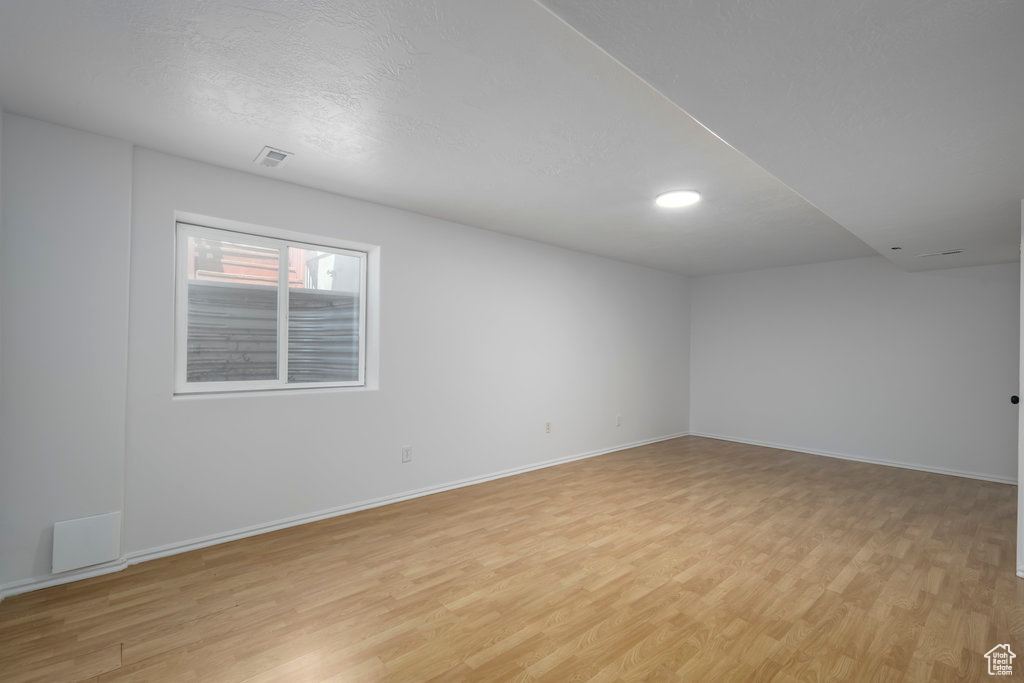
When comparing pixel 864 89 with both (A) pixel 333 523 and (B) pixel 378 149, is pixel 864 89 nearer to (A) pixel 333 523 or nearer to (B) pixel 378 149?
(B) pixel 378 149

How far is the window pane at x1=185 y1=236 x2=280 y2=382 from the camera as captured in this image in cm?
323

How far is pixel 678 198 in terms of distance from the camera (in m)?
3.52

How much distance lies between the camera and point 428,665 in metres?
1.92

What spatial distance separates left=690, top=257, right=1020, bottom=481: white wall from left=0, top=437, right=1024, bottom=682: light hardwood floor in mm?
1531

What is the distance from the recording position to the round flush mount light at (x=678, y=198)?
3.45 m

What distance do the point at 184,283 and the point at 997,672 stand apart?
4.83 meters

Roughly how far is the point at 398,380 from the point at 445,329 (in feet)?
2.23

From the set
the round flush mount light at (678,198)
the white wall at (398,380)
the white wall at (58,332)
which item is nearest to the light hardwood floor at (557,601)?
the white wall at (398,380)

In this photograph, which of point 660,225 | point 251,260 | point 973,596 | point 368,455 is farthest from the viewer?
point 660,225

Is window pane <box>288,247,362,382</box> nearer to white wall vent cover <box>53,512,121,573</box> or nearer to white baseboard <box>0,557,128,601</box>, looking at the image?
white wall vent cover <box>53,512,121,573</box>

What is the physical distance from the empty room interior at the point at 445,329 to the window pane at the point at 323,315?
0.03 meters

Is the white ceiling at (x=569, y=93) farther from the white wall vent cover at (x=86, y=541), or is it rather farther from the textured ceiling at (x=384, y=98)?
the white wall vent cover at (x=86, y=541)

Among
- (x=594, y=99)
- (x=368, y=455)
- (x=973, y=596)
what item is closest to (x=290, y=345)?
(x=368, y=455)

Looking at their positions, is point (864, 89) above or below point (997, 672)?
above
